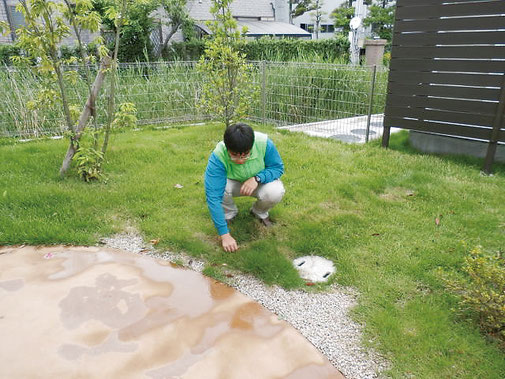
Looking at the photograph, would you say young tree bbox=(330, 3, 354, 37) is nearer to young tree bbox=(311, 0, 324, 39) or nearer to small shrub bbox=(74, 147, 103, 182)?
young tree bbox=(311, 0, 324, 39)

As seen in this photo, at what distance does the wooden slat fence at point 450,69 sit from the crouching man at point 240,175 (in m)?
2.72

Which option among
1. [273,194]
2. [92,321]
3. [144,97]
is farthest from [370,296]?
[144,97]

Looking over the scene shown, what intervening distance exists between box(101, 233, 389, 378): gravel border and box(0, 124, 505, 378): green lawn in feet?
0.24

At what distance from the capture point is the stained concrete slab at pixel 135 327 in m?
1.86

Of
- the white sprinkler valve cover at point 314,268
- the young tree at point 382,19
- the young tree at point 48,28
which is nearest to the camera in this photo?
the white sprinkler valve cover at point 314,268

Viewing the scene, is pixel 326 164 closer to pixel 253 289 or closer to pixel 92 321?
pixel 253 289

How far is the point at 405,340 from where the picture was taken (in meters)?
2.02

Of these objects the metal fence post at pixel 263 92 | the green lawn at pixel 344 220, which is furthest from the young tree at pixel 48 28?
the metal fence post at pixel 263 92

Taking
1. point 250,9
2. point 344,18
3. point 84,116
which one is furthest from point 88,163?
point 344,18

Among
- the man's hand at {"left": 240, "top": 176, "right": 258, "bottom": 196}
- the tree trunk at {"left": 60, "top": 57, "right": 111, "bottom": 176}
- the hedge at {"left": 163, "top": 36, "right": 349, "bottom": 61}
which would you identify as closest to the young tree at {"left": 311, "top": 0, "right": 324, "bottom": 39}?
the hedge at {"left": 163, "top": 36, "right": 349, "bottom": 61}

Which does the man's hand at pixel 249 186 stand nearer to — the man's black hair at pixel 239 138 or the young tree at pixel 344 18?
the man's black hair at pixel 239 138

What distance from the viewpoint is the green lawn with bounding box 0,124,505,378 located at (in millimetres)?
2105

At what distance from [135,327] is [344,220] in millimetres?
1870

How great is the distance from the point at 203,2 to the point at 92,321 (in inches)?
807
